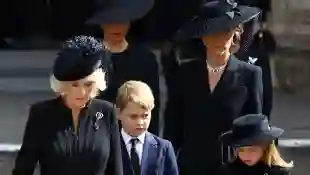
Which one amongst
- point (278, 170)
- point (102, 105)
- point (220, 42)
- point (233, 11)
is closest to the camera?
point (102, 105)

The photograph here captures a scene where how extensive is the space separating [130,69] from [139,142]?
680 millimetres

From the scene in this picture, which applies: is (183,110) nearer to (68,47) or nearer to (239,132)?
(239,132)

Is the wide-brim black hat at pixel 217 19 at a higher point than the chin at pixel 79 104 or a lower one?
higher

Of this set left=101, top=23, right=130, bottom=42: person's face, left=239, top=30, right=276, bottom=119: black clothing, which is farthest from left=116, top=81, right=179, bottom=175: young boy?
left=239, top=30, right=276, bottom=119: black clothing

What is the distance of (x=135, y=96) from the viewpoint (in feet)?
12.5

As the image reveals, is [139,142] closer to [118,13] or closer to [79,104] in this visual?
[79,104]

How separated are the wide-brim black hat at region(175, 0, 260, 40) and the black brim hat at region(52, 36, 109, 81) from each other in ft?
2.15

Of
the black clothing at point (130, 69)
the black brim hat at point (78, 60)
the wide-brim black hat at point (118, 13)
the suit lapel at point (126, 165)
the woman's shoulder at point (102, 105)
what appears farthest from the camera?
the wide-brim black hat at point (118, 13)

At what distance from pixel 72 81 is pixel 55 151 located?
283mm

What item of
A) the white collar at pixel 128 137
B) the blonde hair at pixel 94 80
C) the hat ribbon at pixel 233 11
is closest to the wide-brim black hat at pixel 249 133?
the white collar at pixel 128 137

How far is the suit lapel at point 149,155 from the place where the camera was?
12.5 ft

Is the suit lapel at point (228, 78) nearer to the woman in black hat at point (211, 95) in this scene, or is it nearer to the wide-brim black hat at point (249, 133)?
the woman in black hat at point (211, 95)

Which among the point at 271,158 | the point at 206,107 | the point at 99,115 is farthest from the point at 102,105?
the point at 271,158

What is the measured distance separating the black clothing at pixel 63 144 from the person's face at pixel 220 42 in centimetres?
74
